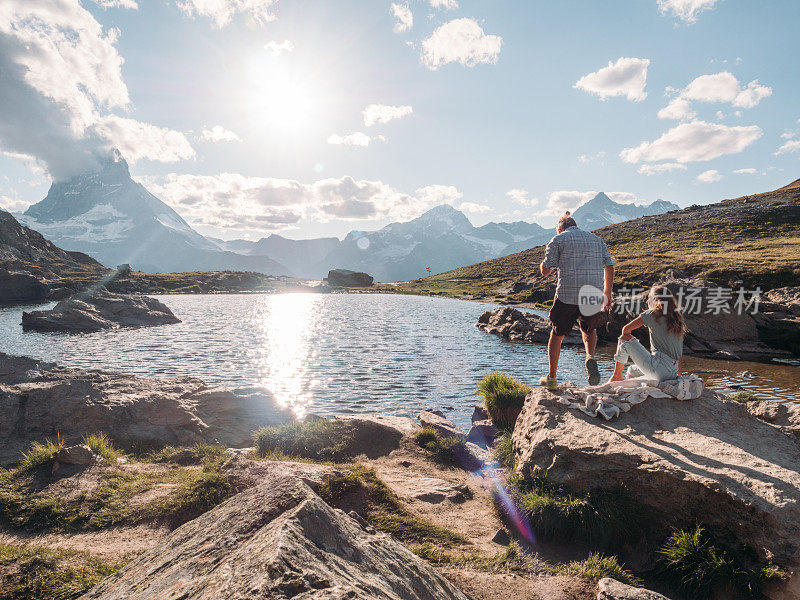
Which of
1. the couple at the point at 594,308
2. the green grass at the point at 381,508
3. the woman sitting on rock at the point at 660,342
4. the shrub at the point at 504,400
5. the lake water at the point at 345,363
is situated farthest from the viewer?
the lake water at the point at 345,363

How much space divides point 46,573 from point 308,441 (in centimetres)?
665

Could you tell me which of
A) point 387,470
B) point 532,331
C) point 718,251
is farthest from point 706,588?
point 718,251

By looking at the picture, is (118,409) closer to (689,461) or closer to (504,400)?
(504,400)

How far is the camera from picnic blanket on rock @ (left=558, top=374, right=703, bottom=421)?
8.75 m

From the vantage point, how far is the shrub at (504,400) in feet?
45.4

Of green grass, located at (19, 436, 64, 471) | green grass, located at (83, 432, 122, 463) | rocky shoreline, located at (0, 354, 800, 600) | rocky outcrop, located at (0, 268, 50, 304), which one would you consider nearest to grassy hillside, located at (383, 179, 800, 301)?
rocky shoreline, located at (0, 354, 800, 600)

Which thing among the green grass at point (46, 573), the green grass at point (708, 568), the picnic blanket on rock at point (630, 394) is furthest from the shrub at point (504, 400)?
the green grass at point (46, 573)

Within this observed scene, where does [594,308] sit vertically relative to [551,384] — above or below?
Answer: above

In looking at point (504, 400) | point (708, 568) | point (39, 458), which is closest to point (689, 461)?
point (708, 568)

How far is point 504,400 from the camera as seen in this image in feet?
45.8

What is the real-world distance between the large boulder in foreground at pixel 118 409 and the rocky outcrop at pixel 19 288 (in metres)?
116

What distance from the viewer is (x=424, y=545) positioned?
21.5 feet

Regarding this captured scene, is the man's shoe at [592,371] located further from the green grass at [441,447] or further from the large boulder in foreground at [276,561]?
the large boulder in foreground at [276,561]

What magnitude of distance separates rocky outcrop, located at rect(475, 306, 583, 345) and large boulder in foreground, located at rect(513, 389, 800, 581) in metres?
34.4
